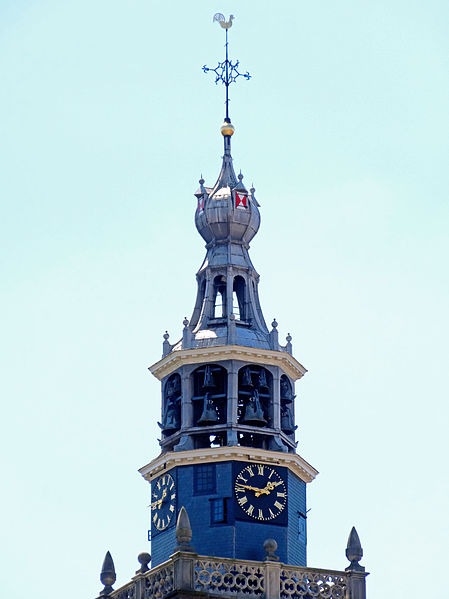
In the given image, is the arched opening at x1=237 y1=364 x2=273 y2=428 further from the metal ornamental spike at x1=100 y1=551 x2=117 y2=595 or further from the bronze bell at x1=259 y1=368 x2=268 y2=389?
the metal ornamental spike at x1=100 y1=551 x2=117 y2=595

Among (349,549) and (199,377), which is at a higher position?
(199,377)

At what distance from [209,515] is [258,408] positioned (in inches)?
159

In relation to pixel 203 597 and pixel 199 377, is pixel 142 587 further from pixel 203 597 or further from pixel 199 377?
pixel 199 377

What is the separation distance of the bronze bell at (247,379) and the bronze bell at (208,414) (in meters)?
1.24

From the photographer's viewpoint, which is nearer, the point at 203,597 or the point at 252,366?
the point at 203,597

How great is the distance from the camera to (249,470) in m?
73.0

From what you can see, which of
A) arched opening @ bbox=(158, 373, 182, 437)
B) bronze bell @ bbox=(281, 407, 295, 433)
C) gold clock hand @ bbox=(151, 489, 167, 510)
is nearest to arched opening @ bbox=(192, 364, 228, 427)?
arched opening @ bbox=(158, 373, 182, 437)

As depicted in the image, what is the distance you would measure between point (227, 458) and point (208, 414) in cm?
184

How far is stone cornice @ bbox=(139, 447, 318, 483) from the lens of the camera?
239 feet

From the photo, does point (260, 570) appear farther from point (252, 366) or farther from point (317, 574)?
point (252, 366)

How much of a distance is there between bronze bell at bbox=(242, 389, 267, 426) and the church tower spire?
31 mm

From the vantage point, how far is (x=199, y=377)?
247 feet

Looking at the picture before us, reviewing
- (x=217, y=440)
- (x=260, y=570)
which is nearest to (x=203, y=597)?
(x=260, y=570)

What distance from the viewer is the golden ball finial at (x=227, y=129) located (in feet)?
262
